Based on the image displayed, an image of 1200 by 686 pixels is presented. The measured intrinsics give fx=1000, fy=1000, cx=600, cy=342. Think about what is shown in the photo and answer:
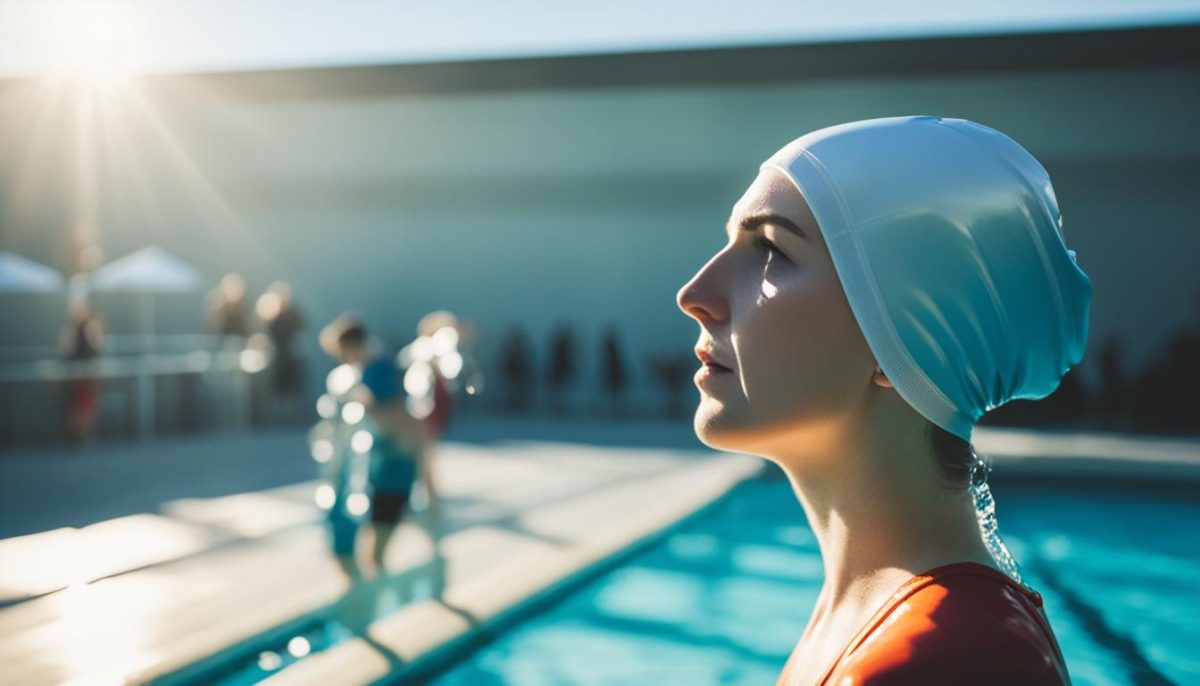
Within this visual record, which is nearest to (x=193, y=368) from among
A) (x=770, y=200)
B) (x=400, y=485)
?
(x=400, y=485)

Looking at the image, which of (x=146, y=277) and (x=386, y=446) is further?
(x=146, y=277)

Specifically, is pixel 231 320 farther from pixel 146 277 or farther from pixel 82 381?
pixel 82 381

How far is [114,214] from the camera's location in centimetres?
2152

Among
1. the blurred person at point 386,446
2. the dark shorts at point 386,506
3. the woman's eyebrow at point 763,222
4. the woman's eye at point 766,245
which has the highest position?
the woman's eyebrow at point 763,222

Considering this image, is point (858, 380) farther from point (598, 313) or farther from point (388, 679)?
point (598, 313)

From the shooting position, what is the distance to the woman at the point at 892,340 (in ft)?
3.64

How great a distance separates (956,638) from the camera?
98cm

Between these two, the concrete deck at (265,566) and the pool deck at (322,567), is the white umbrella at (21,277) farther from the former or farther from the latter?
the concrete deck at (265,566)

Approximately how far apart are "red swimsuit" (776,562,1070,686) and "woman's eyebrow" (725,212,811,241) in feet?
1.38

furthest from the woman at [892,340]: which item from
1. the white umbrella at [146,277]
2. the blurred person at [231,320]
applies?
the white umbrella at [146,277]

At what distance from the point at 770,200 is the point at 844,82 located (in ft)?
60.7

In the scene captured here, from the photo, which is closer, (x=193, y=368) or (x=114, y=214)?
(x=193, y=368)

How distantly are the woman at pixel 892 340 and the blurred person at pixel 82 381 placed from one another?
12.8 metres

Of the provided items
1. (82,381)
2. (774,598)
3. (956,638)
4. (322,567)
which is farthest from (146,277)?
(956,638)
